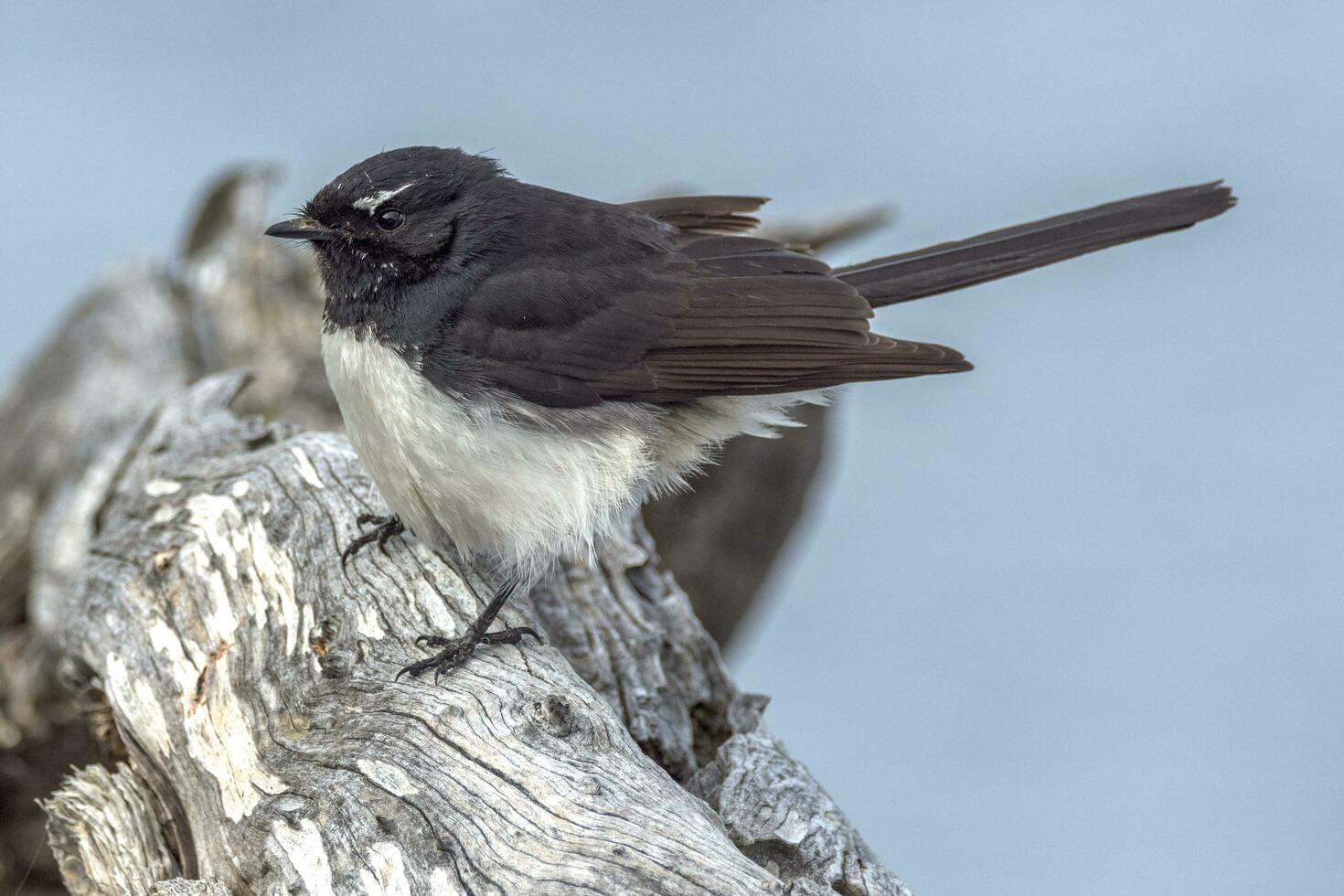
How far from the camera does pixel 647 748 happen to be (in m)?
3.99

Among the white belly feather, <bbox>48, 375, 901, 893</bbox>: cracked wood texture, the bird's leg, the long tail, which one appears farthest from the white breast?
the long tail

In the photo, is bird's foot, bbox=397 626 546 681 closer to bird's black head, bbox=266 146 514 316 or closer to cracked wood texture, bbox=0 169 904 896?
cracked wood texture, bbox=0 169 904 896

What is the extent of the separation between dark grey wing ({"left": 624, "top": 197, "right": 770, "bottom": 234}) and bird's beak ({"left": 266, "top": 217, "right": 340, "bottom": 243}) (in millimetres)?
1116

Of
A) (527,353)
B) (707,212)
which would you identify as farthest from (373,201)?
(707,212)

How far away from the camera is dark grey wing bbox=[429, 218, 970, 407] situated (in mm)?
3973

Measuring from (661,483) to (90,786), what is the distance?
188 cm

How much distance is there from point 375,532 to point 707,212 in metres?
1.57

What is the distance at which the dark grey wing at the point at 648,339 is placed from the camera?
3973 mm

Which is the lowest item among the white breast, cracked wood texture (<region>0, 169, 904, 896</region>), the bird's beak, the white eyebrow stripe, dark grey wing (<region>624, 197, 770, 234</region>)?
cracked wood texture (<region>0, 169, 904, 896</region>)

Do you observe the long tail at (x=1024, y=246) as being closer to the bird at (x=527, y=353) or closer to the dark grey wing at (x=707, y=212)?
the bird at (x=527, y=353)

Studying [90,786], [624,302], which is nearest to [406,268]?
[624,302]

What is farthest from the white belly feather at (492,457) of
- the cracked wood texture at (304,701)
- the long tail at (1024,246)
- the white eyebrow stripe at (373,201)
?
the long tail at (1024,246)

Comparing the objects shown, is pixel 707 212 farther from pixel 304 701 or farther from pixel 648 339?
pixel 304 701

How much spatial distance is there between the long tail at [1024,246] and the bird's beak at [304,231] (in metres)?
1.61
